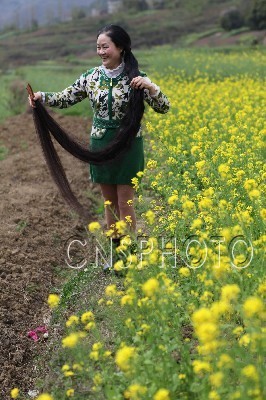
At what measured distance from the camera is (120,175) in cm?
472

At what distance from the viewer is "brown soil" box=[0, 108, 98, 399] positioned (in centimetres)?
430

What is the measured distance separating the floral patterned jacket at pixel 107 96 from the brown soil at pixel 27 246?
1.28 metres

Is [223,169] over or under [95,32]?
over

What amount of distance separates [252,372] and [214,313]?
0.28 metres

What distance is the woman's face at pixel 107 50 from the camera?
4438 millimetres

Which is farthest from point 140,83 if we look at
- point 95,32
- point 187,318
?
point 95,32

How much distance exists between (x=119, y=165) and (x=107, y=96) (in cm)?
48

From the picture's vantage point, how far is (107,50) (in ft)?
14.6

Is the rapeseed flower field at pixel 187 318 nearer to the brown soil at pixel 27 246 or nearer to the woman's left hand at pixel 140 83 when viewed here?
the brown soil at pixel 27 246

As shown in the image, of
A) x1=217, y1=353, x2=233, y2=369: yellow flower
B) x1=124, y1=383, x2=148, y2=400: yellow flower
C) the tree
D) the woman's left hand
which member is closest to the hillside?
the tree

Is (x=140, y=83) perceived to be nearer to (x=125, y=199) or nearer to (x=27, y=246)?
(x=125, y=199)

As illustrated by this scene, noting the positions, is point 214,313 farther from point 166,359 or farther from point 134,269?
point 134,269

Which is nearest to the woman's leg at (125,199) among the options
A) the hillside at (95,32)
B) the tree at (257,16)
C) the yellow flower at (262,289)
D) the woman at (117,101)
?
the woman at (117,101)

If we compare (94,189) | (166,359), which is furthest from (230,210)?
(94,189)
